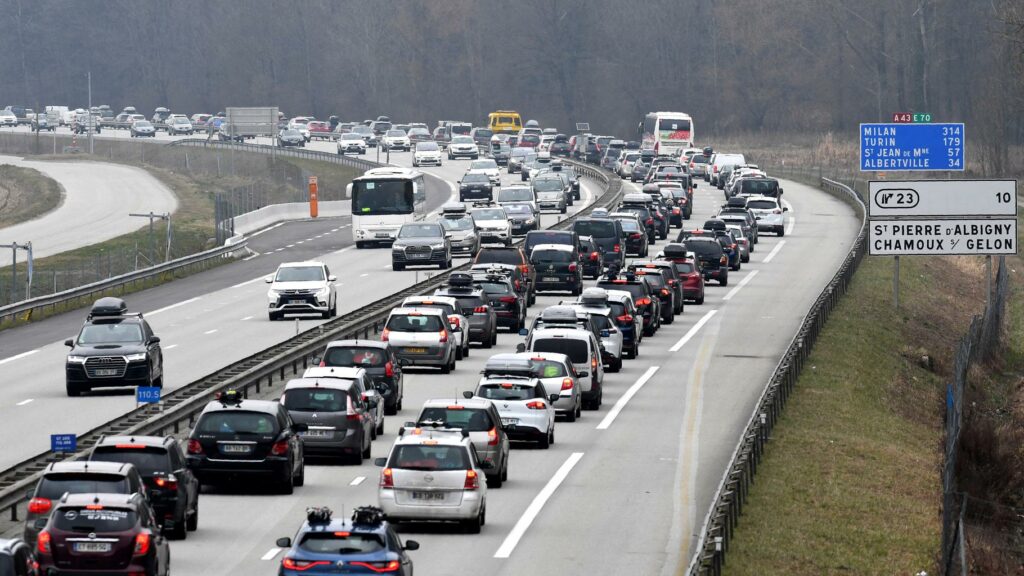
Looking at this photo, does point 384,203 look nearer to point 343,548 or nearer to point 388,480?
point 388,480

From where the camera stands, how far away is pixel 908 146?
66.6m

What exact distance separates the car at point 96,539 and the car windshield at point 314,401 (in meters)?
9.98

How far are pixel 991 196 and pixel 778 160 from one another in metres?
82.8

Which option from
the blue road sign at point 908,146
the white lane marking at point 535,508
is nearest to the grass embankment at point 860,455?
the white lane marking at point 535,508

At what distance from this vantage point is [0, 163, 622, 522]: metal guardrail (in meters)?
25.7

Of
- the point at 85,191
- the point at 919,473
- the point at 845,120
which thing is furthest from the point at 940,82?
the point at 919,473

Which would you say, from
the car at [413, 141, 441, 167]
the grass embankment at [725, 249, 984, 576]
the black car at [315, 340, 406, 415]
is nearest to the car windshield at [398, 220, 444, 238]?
the grass embankment at [725, 249, 984, 576]

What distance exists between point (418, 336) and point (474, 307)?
504cm

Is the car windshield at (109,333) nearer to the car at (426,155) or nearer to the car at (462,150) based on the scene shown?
the car at (426,155)

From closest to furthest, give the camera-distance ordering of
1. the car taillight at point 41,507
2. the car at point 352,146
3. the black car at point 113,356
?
the car taillight at point 41,507 → the black car at point 113,356 → the car at point 352,146

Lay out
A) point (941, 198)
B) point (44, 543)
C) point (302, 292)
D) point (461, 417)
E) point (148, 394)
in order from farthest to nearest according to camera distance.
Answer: point (941, 198) → point (302, 292) → point (148, 394) → point (461, 417) → point (44, 543)

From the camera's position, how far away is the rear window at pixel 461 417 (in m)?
27.5

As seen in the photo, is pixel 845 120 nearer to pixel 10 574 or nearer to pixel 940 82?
pixel 940 82

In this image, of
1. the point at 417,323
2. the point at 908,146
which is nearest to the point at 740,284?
the point at 908,146
